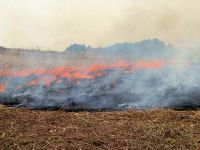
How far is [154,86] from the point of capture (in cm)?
1498

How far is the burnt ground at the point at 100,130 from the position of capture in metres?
8.70

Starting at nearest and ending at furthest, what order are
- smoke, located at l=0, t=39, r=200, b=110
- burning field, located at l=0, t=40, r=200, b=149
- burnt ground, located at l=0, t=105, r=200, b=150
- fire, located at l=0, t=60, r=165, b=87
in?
burnt ground, located at l=0, t=105, r=200, b=150 < burning field, located at l=0, t=40, r=200, b=149 < smoke, located at l=0, t=39, r=200, b=110 < fire, located at l=0, t=60, r=165, b=87

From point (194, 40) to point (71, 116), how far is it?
11183 mm

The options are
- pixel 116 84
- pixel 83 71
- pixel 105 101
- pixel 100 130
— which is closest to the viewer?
pixel 100 130

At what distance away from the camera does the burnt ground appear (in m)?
8.70

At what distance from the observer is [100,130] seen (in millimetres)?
9719

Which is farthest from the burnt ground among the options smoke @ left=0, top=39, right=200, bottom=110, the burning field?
smoke @ left=0, top=39, right=200, bottom=110

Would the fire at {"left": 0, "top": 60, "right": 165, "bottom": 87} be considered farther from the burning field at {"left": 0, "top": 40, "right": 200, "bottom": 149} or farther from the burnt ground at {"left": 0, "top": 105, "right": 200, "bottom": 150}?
the burnt ground at {"left": 0, "top": 105, "right": 200, "bottom": 150}

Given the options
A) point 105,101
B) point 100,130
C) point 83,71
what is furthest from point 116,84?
point 100,130

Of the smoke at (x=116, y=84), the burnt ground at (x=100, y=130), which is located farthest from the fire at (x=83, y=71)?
the burnt ground at (x=100, y=130)

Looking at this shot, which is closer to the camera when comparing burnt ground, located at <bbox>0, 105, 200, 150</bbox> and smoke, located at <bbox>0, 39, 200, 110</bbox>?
burnt ground, located at <bbox>0, 105, 200, 150</bbox>

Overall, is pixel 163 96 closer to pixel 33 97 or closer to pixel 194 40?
pixel 33 97

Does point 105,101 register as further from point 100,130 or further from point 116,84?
point 100,130

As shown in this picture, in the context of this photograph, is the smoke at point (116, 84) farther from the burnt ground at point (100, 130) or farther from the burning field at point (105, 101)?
the burnt ground at point (100, 130)
